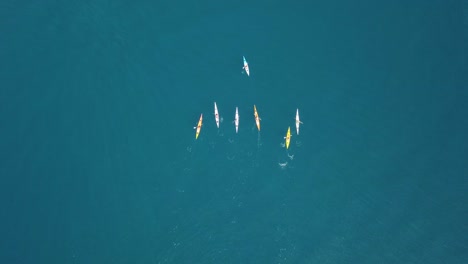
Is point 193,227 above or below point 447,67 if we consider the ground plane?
below

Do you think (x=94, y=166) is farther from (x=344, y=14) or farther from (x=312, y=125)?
(x=344, y=14)

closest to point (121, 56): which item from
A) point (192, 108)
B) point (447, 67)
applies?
point (192, 108)

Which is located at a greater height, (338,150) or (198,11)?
(198,11)

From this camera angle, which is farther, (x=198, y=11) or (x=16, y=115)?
(x=198, y=11)

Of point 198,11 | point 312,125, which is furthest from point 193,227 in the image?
point 198,11

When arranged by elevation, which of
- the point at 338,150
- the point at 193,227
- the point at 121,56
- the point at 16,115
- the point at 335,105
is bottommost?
the point at 193,227

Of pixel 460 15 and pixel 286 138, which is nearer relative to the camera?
pixel 286 138

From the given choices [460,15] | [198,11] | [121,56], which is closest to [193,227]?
[121,56]

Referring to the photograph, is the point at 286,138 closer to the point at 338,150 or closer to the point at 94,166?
the point at 338,150
